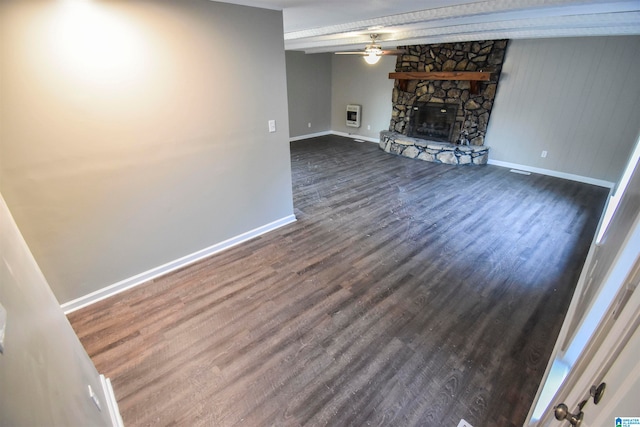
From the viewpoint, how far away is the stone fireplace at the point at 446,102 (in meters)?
5.47

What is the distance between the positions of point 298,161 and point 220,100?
3568mm

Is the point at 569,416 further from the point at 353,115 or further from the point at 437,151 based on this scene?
the point at 353,115

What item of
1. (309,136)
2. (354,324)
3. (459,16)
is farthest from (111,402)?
(309,136)

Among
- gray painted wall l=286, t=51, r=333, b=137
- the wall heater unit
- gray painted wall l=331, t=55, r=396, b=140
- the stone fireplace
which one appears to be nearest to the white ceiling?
the stone fireplace

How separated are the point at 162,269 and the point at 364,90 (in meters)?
6.72

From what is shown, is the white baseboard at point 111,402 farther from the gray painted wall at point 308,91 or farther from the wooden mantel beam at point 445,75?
the gray painted wall at point 308,91

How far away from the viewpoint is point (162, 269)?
275 cm

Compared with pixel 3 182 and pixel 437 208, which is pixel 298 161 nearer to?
pixel 437 208

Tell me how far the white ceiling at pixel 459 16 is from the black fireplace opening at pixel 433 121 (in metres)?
1.91

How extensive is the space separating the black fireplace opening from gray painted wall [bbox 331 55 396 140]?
937 mm

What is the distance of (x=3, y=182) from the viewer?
6.07ft

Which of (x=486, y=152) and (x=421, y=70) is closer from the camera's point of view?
(x=486, y=152)

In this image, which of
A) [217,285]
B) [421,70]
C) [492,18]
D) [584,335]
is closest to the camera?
[584,335]

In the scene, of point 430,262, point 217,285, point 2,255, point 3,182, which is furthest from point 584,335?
point 3,182
